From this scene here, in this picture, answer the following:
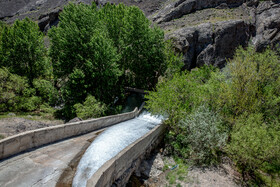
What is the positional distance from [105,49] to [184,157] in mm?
13669

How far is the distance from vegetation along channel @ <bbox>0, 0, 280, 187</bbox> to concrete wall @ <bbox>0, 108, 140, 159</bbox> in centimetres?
47

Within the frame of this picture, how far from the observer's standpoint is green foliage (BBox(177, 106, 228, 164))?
491 inches

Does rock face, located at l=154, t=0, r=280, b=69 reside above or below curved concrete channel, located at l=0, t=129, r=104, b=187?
above

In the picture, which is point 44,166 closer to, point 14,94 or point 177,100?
point 177,100

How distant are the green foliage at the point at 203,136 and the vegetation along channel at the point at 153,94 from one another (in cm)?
9

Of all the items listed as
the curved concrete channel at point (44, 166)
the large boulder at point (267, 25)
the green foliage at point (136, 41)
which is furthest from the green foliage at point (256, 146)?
the large boulder at point (267, 25)

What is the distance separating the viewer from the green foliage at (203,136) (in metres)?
12.5

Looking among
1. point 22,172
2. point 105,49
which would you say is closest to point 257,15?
point 105,49

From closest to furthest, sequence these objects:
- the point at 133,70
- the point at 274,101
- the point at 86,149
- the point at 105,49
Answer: the point at 86,149 < the point at 274,101 < the point at 105,49 < the point at 133,70

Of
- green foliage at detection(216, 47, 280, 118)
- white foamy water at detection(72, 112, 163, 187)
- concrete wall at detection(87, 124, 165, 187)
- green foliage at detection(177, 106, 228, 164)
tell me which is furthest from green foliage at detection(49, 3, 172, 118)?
green foliage at detection(216, 47, 280, 118)

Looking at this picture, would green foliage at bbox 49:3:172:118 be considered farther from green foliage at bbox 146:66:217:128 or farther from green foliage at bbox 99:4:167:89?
green foliage at bbox 146:66:217:128

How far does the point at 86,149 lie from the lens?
9.27 m

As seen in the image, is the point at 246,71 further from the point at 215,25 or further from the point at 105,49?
the point at 215,25

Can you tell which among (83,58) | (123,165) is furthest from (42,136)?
(83,58)
